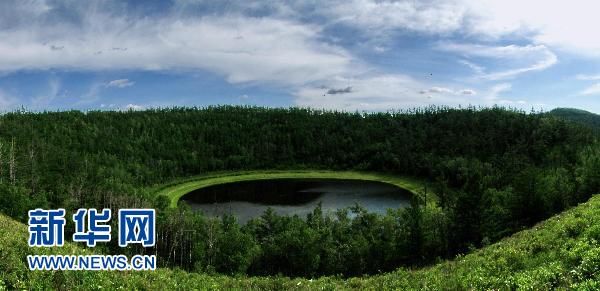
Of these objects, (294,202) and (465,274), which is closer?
(465,274)

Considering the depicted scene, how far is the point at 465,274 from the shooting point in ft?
99.6

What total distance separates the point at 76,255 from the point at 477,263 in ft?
91.3

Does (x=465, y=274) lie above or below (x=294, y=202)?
above

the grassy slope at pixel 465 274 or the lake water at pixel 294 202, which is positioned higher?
the grassy slope at pixel 465 274

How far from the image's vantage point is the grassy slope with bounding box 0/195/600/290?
2294 centimetres

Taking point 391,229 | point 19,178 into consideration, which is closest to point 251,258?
point 391,229

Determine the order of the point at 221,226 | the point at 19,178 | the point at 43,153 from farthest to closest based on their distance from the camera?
the point at 43,153
the point at 19,178
the point at 221,226

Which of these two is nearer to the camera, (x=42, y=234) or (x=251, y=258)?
(x=42, y=234)

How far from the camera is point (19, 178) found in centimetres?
13050

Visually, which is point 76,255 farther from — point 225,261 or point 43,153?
point 43,153

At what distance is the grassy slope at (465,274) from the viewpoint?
22.9 meters

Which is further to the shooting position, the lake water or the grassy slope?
the lake water

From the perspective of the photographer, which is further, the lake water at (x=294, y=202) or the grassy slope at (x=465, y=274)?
the lake water at (x=294, y=202)

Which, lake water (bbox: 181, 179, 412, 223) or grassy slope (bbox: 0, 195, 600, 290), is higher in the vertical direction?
grassy slope (bbox: 0, 195, 600, 290)
